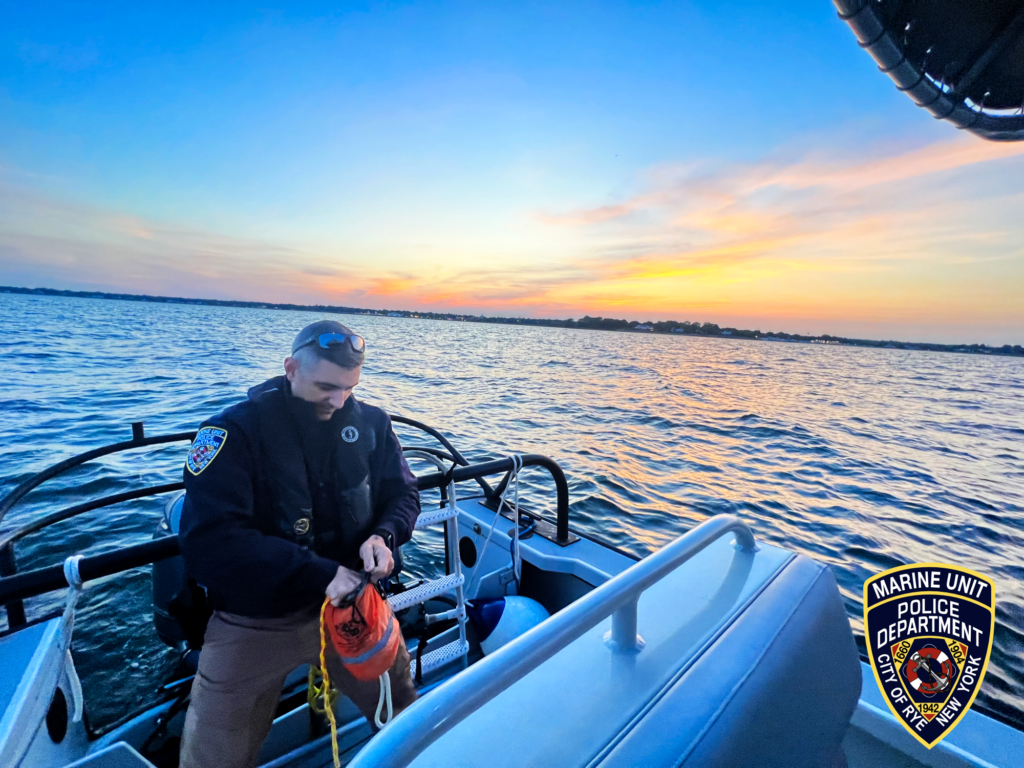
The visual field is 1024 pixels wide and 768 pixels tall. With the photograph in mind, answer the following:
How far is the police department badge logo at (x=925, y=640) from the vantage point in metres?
2.15

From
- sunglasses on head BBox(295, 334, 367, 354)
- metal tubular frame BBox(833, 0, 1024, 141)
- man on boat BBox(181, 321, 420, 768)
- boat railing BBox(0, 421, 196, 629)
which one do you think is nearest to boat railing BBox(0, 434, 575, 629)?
boat railing BBox(0, 421, 196, 629)

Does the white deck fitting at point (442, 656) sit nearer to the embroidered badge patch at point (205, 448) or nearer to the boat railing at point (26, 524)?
the embroidered badge patch at point (205, 448)

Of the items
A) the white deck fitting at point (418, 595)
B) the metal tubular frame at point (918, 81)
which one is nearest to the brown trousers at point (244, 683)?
the white deck fitting at point (418, 595)

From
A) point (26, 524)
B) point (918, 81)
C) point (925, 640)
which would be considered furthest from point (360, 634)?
point (918, 81)

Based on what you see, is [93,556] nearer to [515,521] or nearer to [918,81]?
[515,521]

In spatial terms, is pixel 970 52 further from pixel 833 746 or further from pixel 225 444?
pixel 225 444

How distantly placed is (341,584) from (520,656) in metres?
1.13

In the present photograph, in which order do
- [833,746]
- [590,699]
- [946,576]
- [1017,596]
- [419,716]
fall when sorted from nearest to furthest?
[419,716]
[590,699]
[833,746]
[946,576]
[1017,596]

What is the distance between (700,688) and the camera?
118cm

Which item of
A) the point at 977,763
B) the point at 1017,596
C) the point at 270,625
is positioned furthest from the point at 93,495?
the point at 1017,596

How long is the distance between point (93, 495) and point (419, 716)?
8.53 m

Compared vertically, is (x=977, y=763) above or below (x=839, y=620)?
below

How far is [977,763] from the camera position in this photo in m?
1.91

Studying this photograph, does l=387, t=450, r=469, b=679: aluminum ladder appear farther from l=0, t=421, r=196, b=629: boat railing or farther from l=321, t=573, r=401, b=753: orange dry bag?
l=0, t=421, r=196, b=629: boat railing
